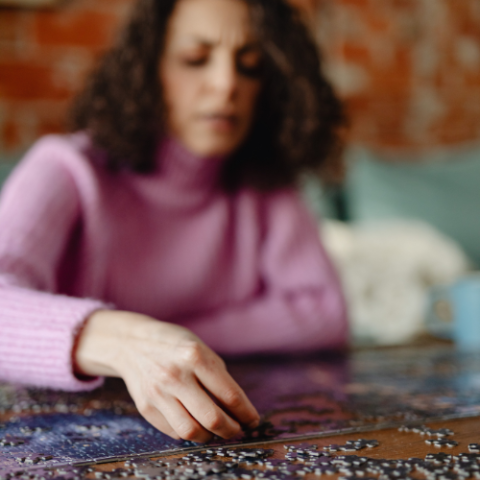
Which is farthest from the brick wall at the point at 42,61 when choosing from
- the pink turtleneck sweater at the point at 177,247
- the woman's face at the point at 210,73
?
the woman's face at the point at 210,73

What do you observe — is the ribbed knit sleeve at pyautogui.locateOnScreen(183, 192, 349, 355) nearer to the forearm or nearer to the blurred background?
the forearm

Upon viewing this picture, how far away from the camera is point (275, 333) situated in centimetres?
107

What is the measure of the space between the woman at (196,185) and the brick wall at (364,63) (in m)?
0.74

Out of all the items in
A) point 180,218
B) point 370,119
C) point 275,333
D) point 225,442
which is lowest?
point 275,333

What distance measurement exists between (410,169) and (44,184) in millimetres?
1504

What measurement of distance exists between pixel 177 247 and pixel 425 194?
3.82ft

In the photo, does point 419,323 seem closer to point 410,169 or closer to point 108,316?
point 410,169

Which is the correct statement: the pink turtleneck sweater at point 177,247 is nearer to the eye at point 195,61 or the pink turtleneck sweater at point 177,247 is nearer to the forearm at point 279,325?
the forearm at point 279,325

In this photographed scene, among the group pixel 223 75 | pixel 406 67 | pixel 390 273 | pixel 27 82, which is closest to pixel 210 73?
pixel 223 75

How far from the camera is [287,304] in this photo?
1.13 meters

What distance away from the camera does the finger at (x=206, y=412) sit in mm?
470

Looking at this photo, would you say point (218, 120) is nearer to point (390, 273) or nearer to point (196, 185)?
point (196, 185)

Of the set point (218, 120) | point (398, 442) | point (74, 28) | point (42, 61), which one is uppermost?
point (74, 28)

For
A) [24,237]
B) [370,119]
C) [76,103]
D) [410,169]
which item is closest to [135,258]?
[24,237]
